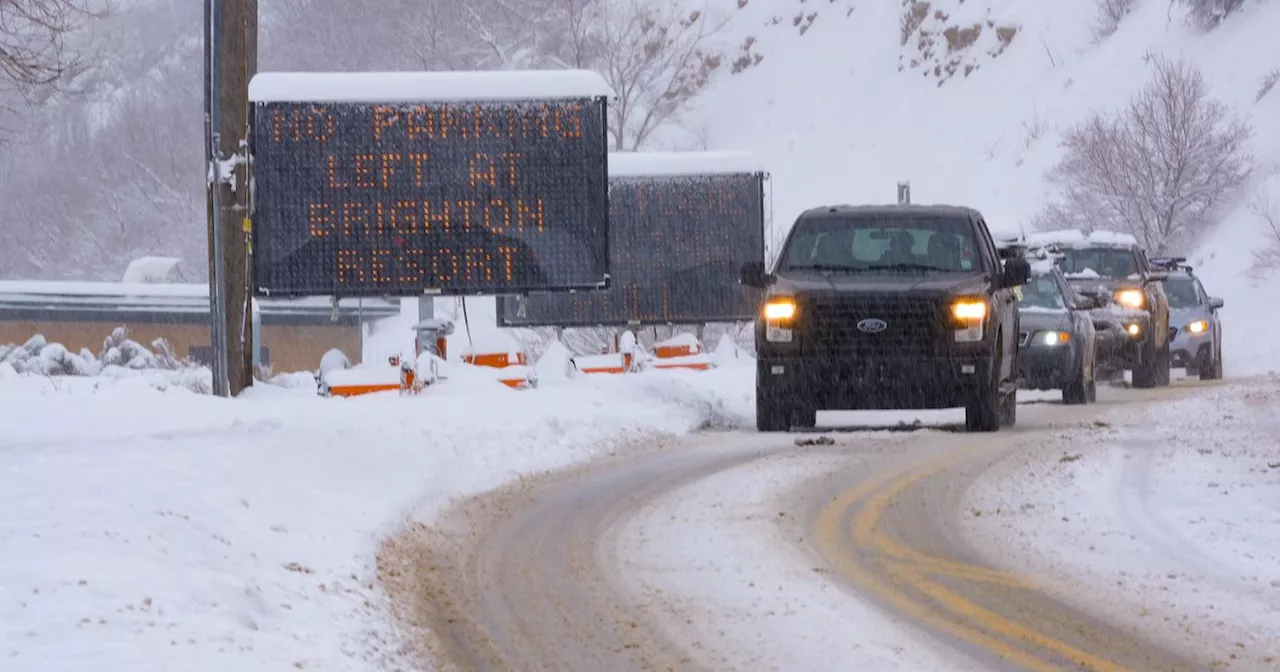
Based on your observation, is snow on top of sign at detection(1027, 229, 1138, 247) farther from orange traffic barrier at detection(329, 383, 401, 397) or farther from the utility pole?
the utility pole

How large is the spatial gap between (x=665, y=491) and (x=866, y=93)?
6434cm

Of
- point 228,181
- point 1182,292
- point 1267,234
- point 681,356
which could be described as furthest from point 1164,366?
point 1267,234

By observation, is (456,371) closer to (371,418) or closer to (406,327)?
(371,418)

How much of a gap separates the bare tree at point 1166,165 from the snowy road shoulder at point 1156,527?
3280 cm

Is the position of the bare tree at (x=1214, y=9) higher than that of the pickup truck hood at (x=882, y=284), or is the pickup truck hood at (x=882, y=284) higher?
the bare tree at (x=1214, y=9)

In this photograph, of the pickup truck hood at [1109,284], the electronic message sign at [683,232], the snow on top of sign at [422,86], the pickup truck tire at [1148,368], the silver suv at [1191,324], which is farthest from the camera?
the silver suv at [1191,324]

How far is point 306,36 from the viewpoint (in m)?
82.4

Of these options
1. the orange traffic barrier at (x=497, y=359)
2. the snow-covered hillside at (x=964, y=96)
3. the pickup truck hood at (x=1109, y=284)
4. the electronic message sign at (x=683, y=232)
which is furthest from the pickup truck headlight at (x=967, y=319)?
the snow-covered hillside at (x=964, y=96)

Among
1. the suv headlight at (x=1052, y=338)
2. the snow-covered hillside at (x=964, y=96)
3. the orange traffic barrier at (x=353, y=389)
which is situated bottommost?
the orange traffic barrier at (x=353, y=389)

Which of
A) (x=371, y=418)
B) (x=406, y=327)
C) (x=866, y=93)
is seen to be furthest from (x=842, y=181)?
(x=371, y=418)

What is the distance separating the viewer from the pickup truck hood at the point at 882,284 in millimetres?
17109

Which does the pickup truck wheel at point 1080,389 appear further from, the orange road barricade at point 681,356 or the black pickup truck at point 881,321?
the orange road barricade at point 681,356

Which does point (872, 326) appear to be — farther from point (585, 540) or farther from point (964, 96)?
point (964, 96)

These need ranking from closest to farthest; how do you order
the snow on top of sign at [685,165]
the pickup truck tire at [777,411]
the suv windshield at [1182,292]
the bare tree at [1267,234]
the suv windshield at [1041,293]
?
the pickup truck tire at [777,411], the suv windshield at [1041,293], the snow on top of sign at [685,165], the suv windshield at [1182,292], the bare tree at [1267,234]
